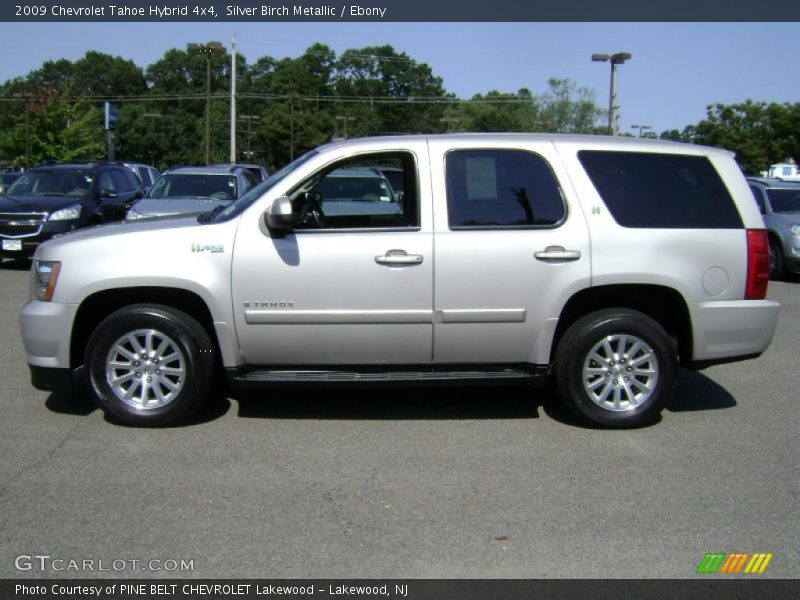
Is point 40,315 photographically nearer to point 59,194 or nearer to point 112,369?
point 112,369

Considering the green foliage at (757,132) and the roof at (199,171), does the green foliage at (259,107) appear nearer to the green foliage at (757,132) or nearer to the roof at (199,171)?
the green foliage at (757,132)

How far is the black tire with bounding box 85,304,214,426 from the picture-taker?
17.6 feet

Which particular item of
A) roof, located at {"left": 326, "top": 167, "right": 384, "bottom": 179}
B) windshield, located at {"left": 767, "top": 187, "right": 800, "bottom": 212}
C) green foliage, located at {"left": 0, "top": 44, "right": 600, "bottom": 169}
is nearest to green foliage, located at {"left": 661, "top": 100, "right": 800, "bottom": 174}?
green foliage, located at {"left": 0, "top": 44, "right": 600, "bottom": 169}

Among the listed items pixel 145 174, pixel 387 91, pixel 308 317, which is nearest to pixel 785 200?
pixel 308 317

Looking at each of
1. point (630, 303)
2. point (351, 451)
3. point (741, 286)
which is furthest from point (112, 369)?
point (741, 286)

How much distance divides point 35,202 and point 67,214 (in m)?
0.63

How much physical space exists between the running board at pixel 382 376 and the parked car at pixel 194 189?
8205mm

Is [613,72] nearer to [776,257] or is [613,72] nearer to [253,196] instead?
[776,257]

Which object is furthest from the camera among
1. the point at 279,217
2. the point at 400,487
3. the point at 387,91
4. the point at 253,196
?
the point at 387,91

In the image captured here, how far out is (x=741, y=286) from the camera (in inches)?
219

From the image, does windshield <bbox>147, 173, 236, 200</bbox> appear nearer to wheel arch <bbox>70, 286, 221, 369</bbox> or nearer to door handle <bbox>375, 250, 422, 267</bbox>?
wheel arch <bbox>70, 286, 221, 369</bbox>

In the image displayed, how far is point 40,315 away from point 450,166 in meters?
2.92

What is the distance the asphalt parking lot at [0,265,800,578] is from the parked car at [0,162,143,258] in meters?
8.10

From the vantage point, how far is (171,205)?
43.0 ft
